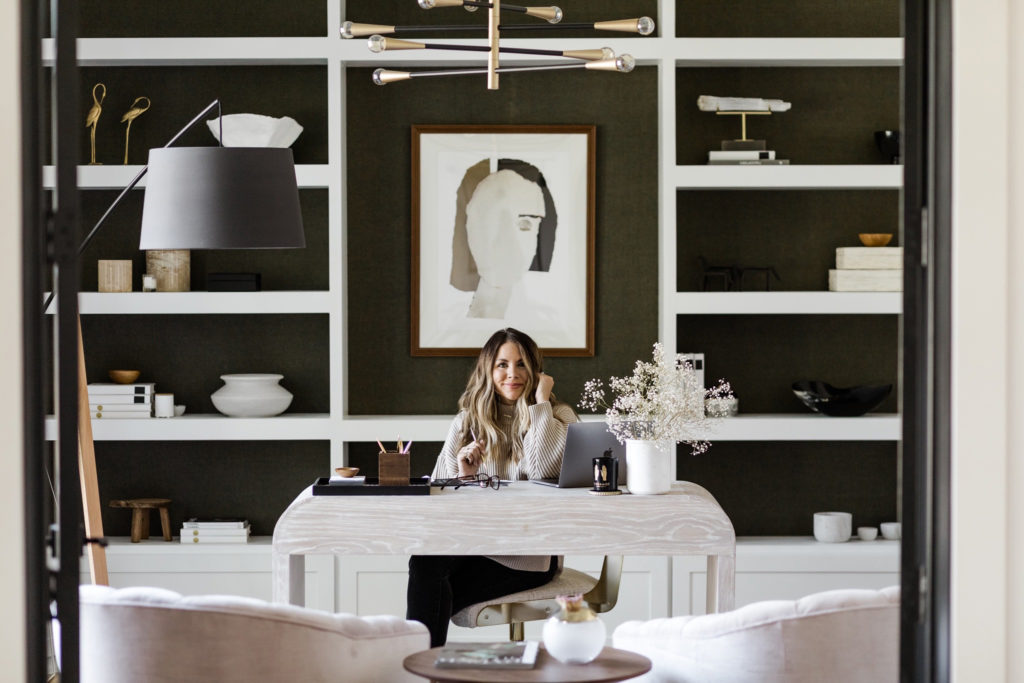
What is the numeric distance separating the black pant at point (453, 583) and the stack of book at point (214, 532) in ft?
4.15

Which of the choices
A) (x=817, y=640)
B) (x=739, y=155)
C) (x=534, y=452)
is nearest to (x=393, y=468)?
(x=534, y=452)

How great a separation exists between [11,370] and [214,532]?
2.81m

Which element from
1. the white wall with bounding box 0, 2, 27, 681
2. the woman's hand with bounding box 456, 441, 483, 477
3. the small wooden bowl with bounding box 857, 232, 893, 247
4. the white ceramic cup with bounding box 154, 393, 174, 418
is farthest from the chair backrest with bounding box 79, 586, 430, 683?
the small wooden bowl with bounding box 857, 232, 893, 247

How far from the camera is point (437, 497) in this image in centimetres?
339

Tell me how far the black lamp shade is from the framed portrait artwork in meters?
1.77

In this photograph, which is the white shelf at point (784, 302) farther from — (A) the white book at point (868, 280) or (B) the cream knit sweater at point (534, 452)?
(B) the cream knit sweater at point (534, 452)

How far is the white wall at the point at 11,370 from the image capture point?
6.88ft

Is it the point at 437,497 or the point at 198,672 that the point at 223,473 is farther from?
the point at 198,672

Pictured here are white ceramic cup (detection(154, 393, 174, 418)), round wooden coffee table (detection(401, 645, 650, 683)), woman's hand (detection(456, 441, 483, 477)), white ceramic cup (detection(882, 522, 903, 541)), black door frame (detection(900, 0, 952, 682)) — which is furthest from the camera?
white ceramic cup (detection(882, 522, 903, 541))

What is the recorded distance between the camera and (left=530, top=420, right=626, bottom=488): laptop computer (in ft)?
11.5

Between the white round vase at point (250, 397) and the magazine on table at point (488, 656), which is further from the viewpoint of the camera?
the white round vase at point (250, 397)

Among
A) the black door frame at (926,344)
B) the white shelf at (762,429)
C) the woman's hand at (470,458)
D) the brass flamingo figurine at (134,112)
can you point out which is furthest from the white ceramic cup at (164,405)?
the black door frame at (926,344)

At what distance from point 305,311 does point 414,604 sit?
1448 mm

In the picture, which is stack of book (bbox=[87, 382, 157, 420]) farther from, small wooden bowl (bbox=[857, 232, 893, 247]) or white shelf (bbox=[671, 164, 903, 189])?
small wooden bowl (bbox=[857, 232, 893, 247])
